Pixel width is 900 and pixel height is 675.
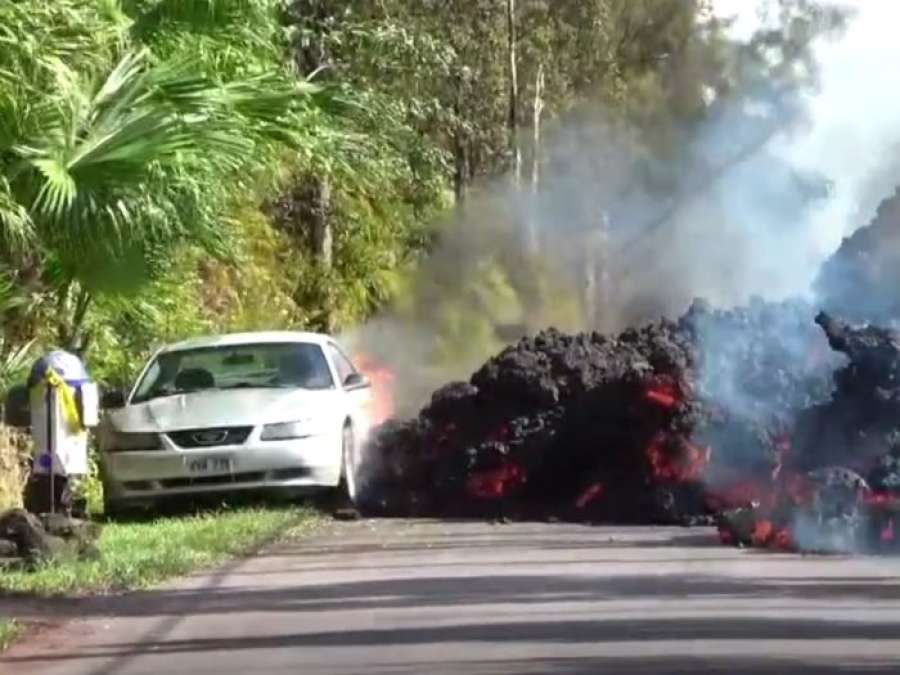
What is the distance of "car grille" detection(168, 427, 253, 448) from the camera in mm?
16688

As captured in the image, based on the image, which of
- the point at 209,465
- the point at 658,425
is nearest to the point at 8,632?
the point at 209,465

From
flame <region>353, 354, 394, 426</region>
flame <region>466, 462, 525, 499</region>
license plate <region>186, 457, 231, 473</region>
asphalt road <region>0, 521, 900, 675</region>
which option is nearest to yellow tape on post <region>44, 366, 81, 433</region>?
asphalt road <region>0, 521, 900, 675</region>

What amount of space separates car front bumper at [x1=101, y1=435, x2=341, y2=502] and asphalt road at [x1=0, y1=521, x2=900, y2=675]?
237cm

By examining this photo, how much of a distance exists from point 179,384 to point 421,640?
818 centimetres

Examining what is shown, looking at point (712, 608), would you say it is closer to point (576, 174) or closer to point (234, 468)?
point (234, 468)

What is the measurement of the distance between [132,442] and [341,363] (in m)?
2.29

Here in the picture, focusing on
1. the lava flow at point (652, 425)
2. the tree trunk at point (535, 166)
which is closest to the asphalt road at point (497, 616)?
the lava flow at point (652, 425)

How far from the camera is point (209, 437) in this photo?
16.7 meters

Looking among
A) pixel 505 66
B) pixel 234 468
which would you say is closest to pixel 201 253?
pixel 234 468

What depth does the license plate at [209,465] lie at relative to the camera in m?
16.6

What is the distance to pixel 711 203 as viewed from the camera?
28500 mm

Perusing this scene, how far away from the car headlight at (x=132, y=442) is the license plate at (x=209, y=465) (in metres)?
0.30

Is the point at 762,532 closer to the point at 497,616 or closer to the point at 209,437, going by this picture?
the point at 497,616

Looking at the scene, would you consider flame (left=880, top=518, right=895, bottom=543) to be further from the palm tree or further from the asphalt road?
the palm tree
